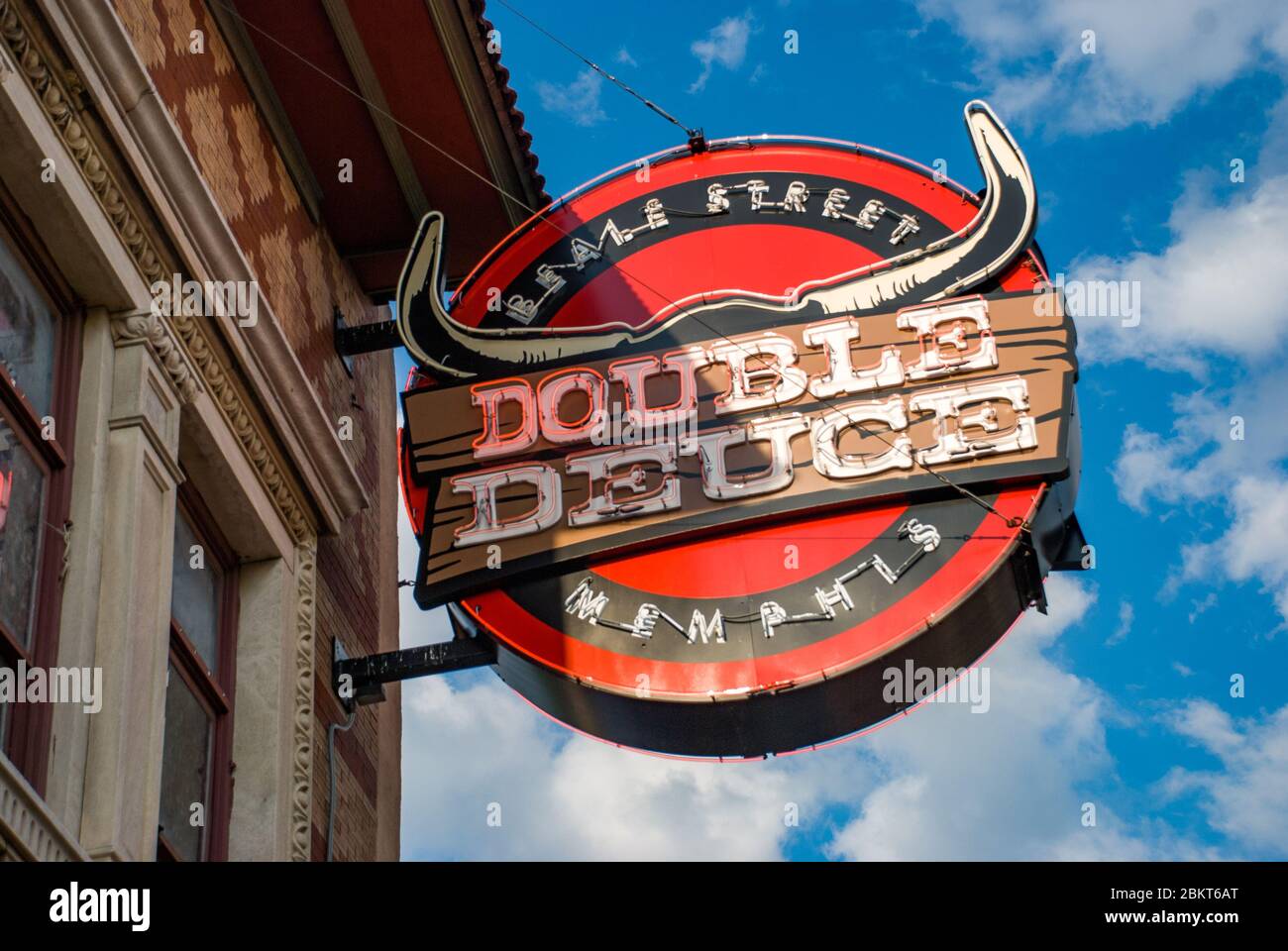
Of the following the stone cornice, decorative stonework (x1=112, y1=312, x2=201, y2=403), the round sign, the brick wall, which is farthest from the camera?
the brick wall

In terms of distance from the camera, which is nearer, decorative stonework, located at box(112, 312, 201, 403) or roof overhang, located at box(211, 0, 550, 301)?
decorative stonework, located at box(112, 312, 201, 403)

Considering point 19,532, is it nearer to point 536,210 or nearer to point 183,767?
point 183,767

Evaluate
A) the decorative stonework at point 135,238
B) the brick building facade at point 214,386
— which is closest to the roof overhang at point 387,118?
the brick building facade at point 214,386

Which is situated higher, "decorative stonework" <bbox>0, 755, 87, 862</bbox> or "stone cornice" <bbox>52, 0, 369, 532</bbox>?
"stone cornice" <bbox>52, 0, 369, 532</bbox>

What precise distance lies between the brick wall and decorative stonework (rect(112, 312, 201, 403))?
131 centimetres

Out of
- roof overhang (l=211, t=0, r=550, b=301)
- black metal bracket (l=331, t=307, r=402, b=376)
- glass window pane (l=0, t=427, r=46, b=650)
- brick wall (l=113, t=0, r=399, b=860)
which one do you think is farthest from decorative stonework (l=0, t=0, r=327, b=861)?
roof overhang (l=211, t=0, r=550, b=301)

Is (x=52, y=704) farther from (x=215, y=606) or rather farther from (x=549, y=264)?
(x=549, y=264)

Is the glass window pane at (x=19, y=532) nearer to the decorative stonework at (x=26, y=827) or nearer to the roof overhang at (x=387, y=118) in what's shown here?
the decorative stonework at (x=26, y=827)

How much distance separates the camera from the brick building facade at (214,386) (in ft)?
23.9

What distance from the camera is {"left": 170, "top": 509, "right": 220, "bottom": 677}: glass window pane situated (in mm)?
8703

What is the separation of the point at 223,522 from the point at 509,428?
4.65 ft

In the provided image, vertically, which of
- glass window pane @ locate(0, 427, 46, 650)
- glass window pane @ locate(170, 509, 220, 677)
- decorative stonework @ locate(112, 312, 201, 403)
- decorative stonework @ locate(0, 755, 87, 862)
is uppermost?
decorative stonework @ locate(112, 312, 201, 403)

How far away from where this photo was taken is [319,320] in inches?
423

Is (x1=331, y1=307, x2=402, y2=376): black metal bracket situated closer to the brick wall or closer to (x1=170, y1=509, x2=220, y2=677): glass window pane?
the brick wall
